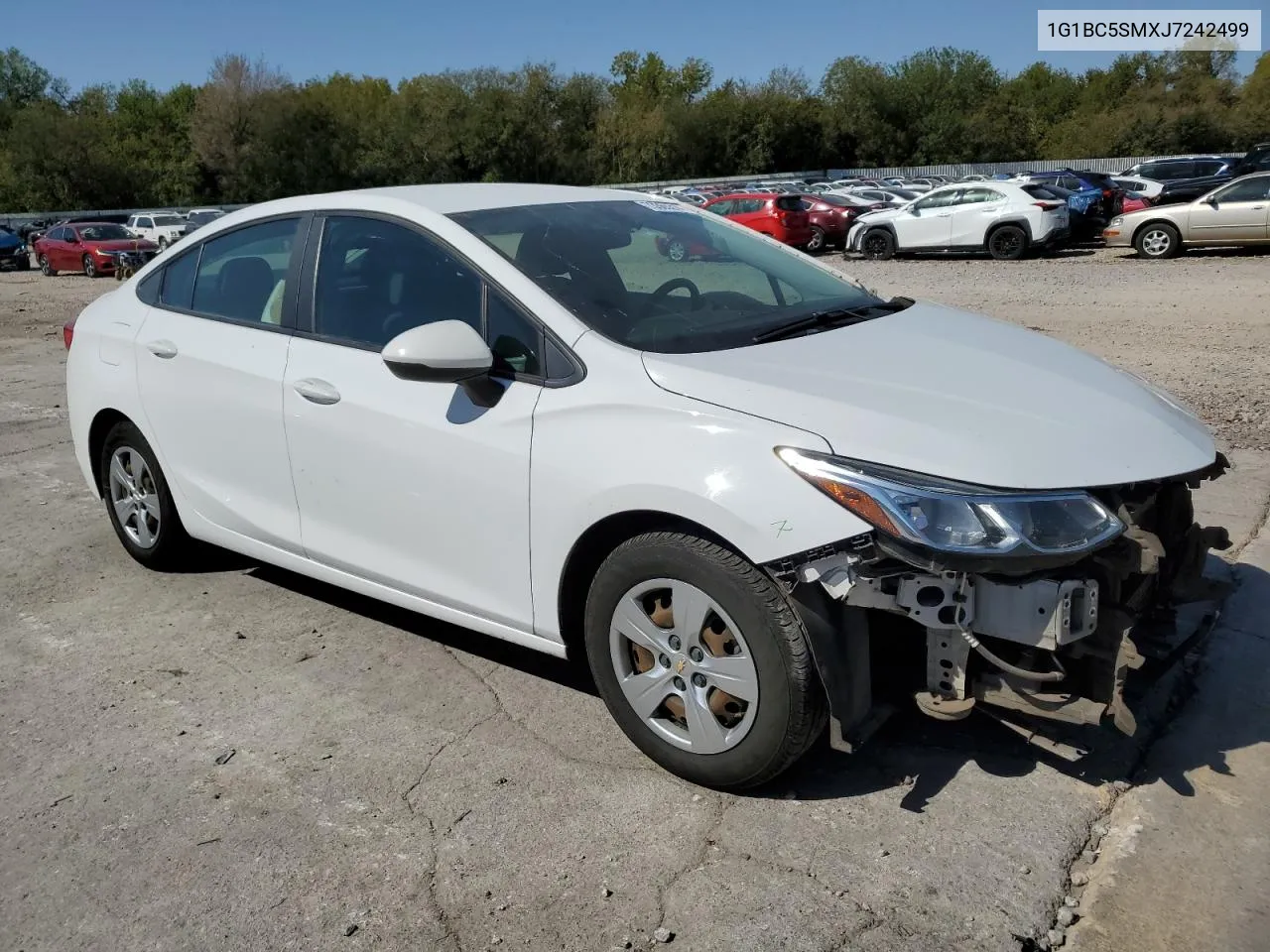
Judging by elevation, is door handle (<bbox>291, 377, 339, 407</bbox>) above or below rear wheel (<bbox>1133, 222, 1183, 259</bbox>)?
below

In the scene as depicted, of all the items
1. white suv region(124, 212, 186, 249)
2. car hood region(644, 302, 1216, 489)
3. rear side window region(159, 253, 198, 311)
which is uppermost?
white suv region(124, 212, 186, 249)

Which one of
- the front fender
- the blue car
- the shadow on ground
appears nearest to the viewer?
the front fender

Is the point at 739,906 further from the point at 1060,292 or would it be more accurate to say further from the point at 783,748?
the point at 1060,292

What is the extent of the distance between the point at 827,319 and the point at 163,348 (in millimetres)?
2778

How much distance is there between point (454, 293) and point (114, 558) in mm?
2865

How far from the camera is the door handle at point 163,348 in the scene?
183 inches

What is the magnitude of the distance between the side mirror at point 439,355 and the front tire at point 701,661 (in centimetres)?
72

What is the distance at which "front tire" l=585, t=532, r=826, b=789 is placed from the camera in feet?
9.61

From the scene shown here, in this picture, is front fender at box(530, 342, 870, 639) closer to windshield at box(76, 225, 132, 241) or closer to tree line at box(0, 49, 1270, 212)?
windshield at box(76, 225, 132, 241)

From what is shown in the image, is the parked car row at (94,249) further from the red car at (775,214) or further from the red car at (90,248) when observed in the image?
the red car at (775,214)

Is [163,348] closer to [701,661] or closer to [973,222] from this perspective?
[701,661]

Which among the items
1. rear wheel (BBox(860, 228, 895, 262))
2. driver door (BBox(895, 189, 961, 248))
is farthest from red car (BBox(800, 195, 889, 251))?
driver door (BBox(895, 189, 961, 248))

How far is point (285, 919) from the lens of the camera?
279 centimetres

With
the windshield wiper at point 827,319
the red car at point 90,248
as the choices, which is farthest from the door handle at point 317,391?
the red car at point 90,248
